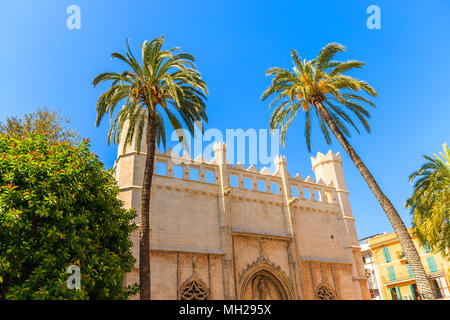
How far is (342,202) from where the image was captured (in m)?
29.7

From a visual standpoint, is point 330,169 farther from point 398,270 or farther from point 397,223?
point 398,270

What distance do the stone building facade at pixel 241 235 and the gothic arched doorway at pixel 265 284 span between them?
2.4 inches

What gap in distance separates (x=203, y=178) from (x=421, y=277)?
45.4ft

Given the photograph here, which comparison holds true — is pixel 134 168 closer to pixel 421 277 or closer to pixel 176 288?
pixel 176 288

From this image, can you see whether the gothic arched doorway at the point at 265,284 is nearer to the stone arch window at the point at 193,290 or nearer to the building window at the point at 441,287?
the stone arch window at the point at 193,290

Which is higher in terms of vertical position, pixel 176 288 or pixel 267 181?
pixel 267 181

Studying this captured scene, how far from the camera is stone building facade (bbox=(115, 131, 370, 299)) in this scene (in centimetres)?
2080

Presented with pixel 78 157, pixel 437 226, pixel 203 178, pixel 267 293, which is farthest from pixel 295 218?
pixel 78 157

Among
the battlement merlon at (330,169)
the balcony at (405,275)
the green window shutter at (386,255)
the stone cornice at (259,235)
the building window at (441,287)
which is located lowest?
the building window at (441,287)

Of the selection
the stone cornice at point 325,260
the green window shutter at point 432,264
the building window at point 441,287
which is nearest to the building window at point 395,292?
the building window at point 441,287

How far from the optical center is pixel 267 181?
87.6 feet

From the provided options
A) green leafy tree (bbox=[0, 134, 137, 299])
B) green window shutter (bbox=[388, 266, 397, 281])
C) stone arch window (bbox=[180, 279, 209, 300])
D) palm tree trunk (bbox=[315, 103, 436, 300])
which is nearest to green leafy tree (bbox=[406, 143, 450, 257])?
palm tree trunk (bbox=[315, 103, 436, 300])

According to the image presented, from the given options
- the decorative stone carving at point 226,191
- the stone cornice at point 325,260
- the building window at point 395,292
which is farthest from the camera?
the building window at point 395,292

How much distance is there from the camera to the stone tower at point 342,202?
90.3 ft
